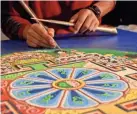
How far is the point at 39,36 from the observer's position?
39.9 inches

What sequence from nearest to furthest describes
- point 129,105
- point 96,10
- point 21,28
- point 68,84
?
point 129,105 → point 68,84 → point 21,28 → point 96,10

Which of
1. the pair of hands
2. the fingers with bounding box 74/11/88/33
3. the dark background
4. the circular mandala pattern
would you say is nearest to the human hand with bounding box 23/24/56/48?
the pair of hands

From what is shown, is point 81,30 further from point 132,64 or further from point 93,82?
point 93,82

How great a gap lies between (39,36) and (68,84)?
43 centimetres

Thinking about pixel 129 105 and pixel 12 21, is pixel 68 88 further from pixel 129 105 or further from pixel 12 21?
pixel 12 21

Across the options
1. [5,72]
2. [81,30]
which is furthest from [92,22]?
[5,72]

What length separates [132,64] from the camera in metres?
0.76

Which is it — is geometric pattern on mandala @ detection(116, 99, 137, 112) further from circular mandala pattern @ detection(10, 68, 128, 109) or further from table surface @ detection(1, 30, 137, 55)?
table surface @ detection(1, 30, 137, 55)

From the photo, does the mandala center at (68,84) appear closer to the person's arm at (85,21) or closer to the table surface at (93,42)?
the table surface at (93,42)

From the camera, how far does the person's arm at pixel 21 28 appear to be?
1003 mm

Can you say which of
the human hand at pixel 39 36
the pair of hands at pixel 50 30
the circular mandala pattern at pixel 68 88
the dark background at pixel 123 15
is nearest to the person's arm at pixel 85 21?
the pair of hands at pixel 50 30

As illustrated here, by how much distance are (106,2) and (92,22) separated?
0.29 metres

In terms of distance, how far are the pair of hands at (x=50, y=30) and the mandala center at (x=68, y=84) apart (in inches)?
13.8

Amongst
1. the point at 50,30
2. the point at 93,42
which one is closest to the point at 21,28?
the point at 50,30
